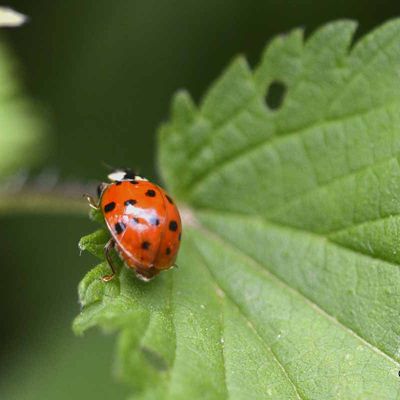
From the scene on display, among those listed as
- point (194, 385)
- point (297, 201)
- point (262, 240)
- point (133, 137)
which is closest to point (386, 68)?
point (297, 201)

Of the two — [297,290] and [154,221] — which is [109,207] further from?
[297,290]

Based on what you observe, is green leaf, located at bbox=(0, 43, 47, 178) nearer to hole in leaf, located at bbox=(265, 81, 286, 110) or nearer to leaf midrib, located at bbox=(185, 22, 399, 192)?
hole in leaf, located at bbox=(265, 81, 286, 110)

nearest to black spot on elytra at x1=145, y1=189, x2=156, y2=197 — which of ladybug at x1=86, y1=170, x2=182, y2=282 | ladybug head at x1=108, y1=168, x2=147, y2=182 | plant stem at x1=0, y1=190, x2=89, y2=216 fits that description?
ladybug at x1=86, y1=170, x2=182, y2=282

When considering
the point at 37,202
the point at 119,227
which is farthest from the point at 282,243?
the point at 37,202

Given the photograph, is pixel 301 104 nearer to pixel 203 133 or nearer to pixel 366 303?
pixel 203 133

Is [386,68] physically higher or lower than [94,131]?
lower
